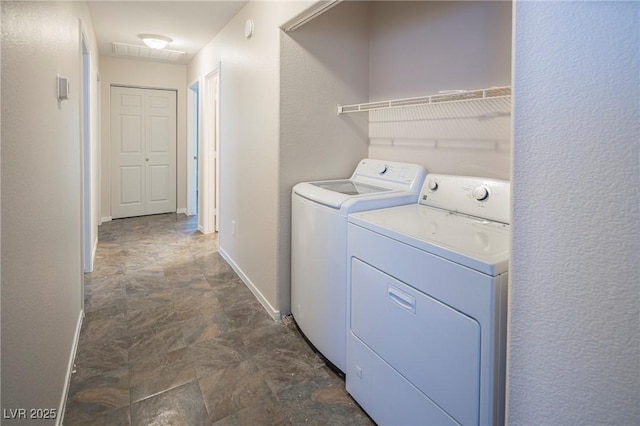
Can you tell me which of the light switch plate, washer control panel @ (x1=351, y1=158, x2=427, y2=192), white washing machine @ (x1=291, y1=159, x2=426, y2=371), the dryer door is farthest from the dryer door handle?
the light switch plate

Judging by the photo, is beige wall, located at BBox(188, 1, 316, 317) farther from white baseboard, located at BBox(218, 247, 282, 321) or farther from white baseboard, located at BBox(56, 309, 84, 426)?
white baseboard, located at BBox(56, 309, 84, 426)

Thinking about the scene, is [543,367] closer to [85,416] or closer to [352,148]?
[85,416]

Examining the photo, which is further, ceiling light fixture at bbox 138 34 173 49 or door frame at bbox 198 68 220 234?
door frame at bbox 198 68 220 234

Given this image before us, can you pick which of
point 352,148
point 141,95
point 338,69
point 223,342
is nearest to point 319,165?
point 352,148

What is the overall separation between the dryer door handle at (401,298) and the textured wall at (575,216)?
46 cm

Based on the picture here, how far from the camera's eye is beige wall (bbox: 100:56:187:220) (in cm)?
525

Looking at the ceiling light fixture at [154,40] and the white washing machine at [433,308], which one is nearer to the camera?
the white washing machine at [433,308]

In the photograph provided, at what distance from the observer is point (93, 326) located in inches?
95.6

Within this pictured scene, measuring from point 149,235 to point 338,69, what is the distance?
3323 mm

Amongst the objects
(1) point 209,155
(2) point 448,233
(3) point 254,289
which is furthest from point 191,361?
(1) point 209,155

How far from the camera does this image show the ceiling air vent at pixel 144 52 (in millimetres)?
4613

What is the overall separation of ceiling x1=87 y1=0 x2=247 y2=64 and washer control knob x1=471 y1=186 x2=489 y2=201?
7.94 feet

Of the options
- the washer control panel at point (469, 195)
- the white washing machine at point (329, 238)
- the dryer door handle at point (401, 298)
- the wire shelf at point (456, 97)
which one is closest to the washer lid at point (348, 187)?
the white washing machine at point (329, 238)

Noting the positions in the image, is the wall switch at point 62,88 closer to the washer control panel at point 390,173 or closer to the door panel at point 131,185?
the washer control panel at point 390,173
